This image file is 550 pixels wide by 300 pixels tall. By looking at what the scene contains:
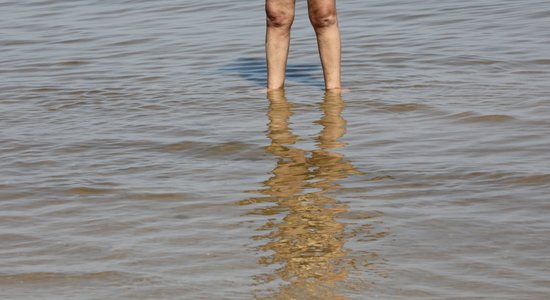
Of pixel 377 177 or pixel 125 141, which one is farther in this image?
pixel 125 141

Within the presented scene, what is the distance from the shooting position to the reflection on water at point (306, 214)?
13.7ft

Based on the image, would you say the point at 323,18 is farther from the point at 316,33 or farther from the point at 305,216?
the point at 305,216

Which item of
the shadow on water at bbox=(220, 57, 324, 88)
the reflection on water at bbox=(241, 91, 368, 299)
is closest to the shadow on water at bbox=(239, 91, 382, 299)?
the reflection on water at bbox=(241, 91, 368, 299)

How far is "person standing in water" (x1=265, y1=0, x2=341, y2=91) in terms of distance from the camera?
24.6ft

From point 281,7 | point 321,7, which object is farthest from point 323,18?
point 281,7

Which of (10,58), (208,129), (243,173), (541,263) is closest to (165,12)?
(10,58)

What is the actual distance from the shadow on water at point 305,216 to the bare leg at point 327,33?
2.46 feet

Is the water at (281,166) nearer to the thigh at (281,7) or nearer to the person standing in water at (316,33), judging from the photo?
the person standing in water at (316,33)

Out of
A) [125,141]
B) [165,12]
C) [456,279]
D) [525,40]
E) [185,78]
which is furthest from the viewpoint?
[165,12]

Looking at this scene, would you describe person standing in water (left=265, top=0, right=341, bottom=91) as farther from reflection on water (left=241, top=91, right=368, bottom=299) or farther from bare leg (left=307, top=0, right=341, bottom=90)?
reflection on water (left=241, top=91, right=368, bottom=299)

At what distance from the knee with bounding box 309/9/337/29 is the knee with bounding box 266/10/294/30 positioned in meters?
0.18

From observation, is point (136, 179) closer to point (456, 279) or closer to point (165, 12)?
point (456, 279)

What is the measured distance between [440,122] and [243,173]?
59.7 inches

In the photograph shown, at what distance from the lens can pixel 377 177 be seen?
5555 millimetres
